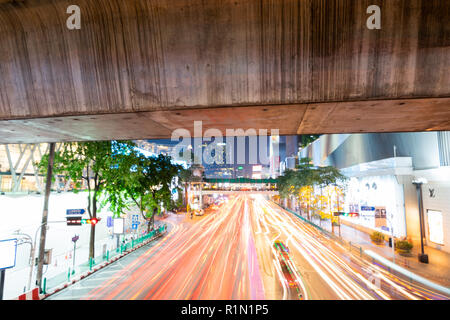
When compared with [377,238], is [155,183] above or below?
above

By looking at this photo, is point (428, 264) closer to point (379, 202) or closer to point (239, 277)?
point (239, 277)

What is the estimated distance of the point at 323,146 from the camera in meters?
55.3

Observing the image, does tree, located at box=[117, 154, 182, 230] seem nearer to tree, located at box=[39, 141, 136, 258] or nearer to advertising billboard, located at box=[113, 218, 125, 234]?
advertising billboard, located at box=[113, 218, 125, 234]

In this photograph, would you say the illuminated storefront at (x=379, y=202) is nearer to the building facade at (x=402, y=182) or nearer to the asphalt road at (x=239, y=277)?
the building facade at (x=402, y=182)

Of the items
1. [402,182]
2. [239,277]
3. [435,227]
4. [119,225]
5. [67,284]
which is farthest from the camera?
[402,182]

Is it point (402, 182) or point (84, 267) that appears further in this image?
point (402, 182)

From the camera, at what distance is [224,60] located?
498cm

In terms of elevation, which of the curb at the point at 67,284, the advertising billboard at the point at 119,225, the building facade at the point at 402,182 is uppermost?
the building facade at the point at 402,182

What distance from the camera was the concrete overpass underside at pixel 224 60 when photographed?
464 cm

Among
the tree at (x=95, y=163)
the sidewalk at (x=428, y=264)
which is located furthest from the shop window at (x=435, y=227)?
the tree at (x=95, y=163)

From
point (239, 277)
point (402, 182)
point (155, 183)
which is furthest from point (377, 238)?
point (155, 183)

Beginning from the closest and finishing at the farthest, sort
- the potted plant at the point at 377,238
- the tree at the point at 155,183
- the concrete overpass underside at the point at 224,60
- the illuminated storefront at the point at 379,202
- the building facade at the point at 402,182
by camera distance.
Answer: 1. the concrete overpass underside at the point at 224,60
2. the building facade at the point at 402,182
3. the illuminated storefront at the point at 379,202
4. the potted plant at the point at 377,238
5. the tree at the point at 155,183

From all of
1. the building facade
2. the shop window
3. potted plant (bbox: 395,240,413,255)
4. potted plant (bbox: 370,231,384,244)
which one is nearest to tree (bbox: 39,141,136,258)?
the building facade
